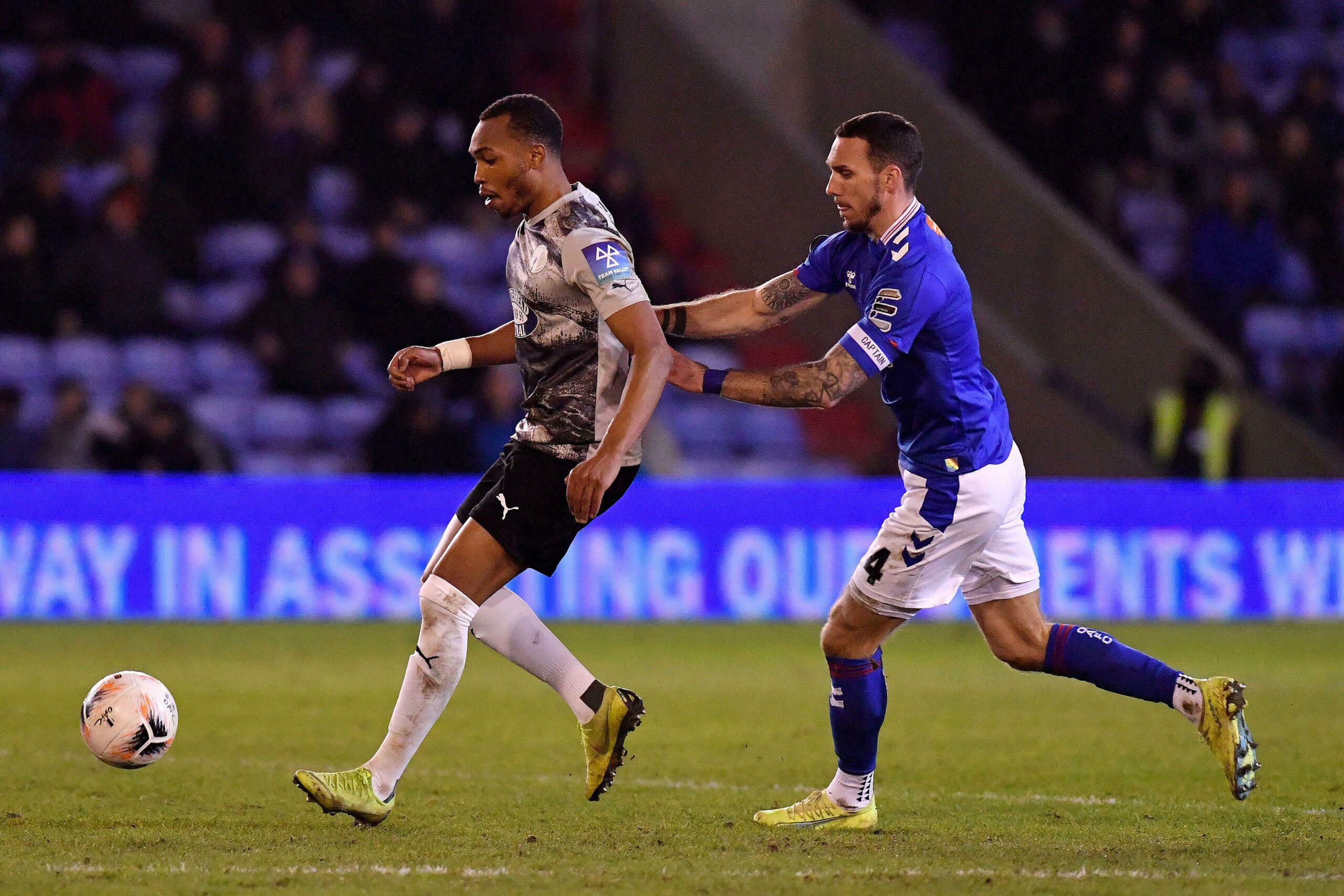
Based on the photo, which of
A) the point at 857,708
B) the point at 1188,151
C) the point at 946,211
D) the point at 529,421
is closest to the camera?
the point at 529,421

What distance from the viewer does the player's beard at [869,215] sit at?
550 cm

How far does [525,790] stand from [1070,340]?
37.4ft

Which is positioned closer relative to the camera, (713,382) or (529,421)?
(713,382)

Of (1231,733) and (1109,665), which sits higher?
(1109,665)

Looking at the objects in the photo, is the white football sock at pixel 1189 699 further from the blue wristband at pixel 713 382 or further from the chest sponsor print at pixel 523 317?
the chest sponsor print at pixel 523 317

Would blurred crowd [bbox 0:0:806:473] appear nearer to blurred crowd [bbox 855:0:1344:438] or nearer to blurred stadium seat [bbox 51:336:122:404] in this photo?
blurred stadium seat [bbox 51:336:122:404]

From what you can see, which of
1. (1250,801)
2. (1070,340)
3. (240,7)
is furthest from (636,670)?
(240,7)

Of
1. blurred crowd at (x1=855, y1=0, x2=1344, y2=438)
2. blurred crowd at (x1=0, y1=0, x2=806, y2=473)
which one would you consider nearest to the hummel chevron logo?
blurred crowd at (x1=0, y1=0, x2=806, y2=473)

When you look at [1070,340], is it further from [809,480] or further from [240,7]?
[240,7]

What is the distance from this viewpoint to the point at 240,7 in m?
16.5

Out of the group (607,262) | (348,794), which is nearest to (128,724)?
(348,794)

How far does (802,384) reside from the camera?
530cm

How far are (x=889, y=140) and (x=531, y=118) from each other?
1.06 metres

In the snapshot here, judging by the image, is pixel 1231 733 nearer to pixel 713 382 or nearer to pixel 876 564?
pixel 876 564
